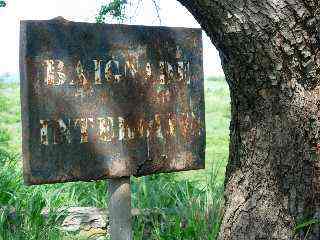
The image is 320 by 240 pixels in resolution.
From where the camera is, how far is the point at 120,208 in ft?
11.5

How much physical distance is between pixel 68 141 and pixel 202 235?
3.79 ft

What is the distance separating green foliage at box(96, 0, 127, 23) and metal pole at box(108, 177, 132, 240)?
240 centimetres

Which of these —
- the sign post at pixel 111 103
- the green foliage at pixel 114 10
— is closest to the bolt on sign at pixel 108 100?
the sign post at pixel 111 103

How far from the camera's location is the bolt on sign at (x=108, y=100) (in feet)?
10.3

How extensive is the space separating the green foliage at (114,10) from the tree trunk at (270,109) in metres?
2.55

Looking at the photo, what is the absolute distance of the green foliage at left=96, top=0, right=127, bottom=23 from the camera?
18.2ft

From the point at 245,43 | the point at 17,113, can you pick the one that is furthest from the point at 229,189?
the point at 17,113

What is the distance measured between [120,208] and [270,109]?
1.00 m

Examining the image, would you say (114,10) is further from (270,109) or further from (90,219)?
(270,109)

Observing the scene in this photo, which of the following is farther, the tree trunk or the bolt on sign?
the bolt on sign

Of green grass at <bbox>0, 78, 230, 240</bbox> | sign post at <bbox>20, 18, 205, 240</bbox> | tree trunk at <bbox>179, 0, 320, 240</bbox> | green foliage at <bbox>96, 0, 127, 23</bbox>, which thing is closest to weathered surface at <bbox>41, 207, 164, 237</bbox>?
green grass at <bbox>0, 78, 230, 240</bbox>

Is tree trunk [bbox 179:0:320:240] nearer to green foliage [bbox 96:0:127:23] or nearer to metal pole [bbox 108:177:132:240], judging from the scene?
metal pole [bbox 108:177:132:240]

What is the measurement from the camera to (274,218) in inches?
123

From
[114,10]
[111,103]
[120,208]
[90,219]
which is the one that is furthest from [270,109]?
[114,10]
